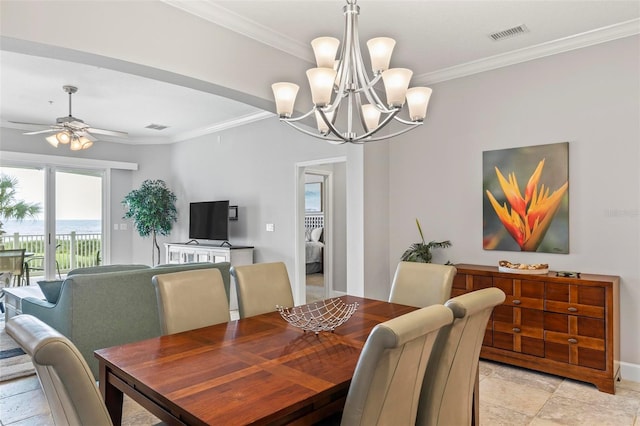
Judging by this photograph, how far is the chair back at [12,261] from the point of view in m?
5.37

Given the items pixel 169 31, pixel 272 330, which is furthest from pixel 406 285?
pixel 169 31

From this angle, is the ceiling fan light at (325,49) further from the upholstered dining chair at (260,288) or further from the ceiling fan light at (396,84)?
the upholstered dining chair at (260,288)

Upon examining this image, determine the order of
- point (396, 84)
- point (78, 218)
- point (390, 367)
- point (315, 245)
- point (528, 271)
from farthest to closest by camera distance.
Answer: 1. point (315, 245)
2. point (78, 218)
3. point (528, 271)
4. point (396, 84)
5. point (390, 367)

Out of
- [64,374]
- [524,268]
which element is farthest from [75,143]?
[524,268]

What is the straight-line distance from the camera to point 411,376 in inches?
58.8

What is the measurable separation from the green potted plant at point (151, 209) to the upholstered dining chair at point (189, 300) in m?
5.03

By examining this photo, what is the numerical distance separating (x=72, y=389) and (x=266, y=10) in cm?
263

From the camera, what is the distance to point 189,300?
Result: 2.32m

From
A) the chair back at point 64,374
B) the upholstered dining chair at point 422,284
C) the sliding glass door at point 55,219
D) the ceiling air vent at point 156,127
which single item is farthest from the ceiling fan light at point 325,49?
the sliding glass door at point 55,219

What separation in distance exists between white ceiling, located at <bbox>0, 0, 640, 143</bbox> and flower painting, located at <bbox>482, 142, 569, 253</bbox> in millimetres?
901

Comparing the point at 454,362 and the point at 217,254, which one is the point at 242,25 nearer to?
the point at 454,362

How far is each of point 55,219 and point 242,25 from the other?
569 centimetres

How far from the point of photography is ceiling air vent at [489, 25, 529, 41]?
3203mm

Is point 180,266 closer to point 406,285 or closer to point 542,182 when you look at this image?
Result: point 406,285
